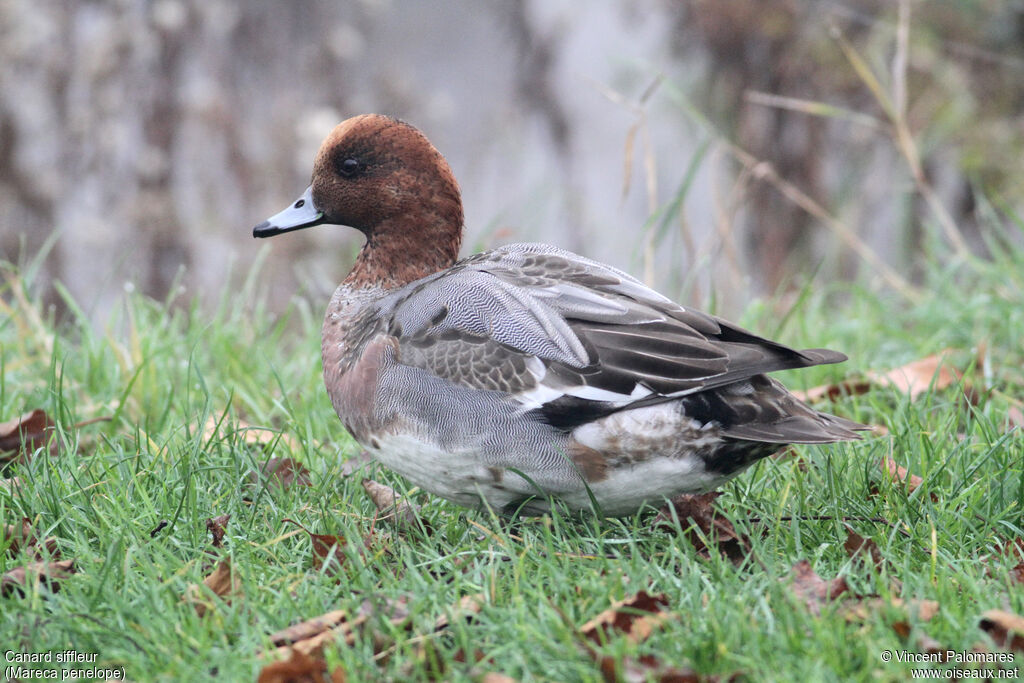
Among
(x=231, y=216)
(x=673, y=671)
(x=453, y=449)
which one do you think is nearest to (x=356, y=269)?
(x=453, y=449)

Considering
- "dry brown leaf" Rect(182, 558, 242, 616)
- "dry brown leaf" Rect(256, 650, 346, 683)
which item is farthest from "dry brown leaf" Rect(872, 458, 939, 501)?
"dry brown leaf" Rect(182, 558, 242, 616)

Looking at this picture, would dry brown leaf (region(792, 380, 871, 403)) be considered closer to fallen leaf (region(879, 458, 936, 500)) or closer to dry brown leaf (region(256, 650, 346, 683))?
fallen leaf (region(879, 458, 936, 500))

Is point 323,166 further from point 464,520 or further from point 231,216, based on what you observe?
point 231,216

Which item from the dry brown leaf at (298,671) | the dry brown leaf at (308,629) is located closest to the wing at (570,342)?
the dry brown leaf at (308,629)

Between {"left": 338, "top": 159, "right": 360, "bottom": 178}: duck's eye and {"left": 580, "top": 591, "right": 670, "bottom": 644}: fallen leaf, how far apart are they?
1.55 metres

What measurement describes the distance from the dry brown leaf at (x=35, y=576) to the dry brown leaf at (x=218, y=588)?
0.28 meters

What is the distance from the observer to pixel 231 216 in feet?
23.0

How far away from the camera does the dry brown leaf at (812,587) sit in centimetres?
216

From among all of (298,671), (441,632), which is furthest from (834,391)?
(298,671)

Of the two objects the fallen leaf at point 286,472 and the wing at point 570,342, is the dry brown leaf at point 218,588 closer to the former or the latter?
the fallen leaf at point 286,472

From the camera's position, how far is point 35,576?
2.28 meters

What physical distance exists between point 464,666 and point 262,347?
2.34 meters

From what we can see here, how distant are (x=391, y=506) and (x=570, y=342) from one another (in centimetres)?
68

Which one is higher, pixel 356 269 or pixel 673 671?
pixel 356 269
